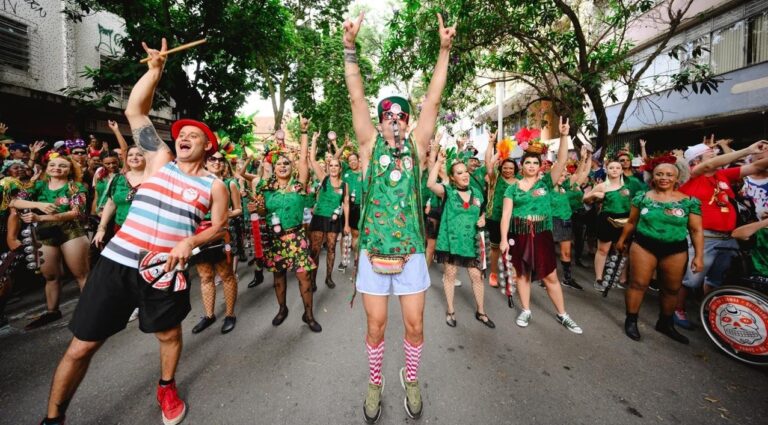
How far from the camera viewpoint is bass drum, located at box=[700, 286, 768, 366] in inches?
113

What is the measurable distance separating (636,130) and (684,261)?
37.8 feet

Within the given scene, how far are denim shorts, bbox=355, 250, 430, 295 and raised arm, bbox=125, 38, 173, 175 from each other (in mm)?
1686

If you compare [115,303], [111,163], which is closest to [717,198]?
[115,303]

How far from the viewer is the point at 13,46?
941 cm

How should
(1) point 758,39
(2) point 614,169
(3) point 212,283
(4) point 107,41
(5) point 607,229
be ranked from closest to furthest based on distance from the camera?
(3) point 212,283 → (2) point 614,169 → (5) point 607,229 → (1) point 758,39 → (4) point 107,41

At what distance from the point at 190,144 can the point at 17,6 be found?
44.5ft

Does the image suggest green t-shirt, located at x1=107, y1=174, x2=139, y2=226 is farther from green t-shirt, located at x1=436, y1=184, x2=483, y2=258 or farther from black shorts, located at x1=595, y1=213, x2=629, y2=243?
black shorts, located at x1=595, y1=213, x2=629, y2=243

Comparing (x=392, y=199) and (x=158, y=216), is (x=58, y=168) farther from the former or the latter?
(x=392, y=199)

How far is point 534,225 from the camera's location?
3.70 meters

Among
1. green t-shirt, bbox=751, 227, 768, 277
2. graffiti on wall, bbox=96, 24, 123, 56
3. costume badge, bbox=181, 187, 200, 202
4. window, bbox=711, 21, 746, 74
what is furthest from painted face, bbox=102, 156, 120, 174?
window, bbox=711, 21, 746, 74

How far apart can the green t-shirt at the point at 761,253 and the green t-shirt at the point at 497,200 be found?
275cm

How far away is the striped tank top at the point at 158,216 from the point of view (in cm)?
205

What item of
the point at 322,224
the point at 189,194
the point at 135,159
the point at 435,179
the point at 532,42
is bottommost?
the point at 322,224

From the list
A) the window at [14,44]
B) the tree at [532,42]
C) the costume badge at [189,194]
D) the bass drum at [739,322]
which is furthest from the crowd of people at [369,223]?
the window at [14,44]
